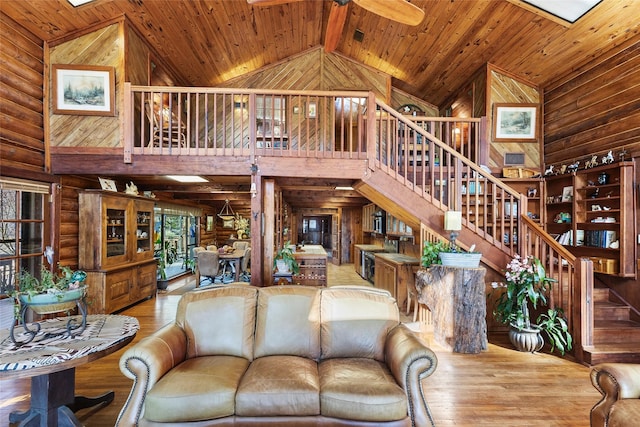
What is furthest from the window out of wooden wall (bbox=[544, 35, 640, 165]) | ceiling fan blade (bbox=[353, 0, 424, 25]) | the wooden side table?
wooden wall (bbox=[544, 35, 640, 165])

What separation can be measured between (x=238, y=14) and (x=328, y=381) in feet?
18.1

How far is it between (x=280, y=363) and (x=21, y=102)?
174 inches

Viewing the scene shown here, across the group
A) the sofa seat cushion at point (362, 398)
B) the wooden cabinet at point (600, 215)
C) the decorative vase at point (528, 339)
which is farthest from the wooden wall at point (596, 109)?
the sofa seat cushion at point (362, 398)

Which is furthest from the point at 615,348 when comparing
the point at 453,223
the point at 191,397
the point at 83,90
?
the point at 83,90

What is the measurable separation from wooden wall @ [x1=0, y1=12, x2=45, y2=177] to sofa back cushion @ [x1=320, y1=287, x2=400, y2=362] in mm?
3868

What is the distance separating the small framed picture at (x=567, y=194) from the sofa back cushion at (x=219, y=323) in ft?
16.1

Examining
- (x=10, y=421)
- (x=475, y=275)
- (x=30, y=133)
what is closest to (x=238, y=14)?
(x=30, y=133)

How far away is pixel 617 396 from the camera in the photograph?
1.78 m

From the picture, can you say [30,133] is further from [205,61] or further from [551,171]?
[551,171]

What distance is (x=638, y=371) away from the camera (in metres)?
1.83

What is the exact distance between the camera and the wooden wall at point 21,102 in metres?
3.48

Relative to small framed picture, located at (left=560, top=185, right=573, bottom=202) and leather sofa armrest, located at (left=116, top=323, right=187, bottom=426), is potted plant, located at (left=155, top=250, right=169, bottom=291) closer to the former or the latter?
leather sofa armrest, located at (left=116, top=323, right=187, bottom=426)

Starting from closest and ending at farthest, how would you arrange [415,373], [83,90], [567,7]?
[415,373] < [567,7] < [83,90]

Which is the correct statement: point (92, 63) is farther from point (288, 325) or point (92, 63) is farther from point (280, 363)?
point (280, 363)
